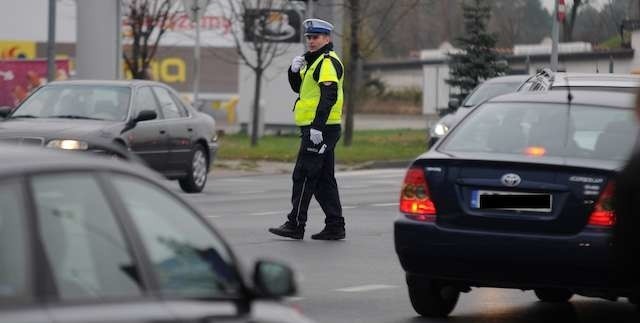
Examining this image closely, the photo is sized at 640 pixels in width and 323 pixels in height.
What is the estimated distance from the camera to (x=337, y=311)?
10.2m

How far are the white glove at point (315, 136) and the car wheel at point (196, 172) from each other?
6.54m

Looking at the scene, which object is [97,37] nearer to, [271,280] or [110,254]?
[271,280]

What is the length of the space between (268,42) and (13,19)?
27001mm

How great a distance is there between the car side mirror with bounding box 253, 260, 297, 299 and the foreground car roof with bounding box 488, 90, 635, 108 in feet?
16.2

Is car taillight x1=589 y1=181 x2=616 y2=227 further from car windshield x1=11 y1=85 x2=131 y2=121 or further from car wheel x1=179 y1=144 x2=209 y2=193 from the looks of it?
car wheel x1=179 y1=144 x2=209 y2=193

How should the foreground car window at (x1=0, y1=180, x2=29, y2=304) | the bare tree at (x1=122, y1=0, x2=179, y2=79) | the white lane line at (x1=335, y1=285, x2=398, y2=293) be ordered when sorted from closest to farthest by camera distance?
the foreground car window at (x1=0, y1=180, x2=29, y2=304) < the white lane line at (x1=335, y1=285, x2=398, y2=293) < the bare tree at (x1=122, y1=0, x2=179, y2=79)

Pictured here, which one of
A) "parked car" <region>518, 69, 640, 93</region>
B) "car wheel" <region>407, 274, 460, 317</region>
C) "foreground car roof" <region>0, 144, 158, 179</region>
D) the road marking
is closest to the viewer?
"foreground car roof" <region>0, 144, 158, 179</region>

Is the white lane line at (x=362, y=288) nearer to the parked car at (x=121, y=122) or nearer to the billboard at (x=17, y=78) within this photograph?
the parked car at (x=121, y=122)

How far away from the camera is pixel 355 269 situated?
40.8 ft

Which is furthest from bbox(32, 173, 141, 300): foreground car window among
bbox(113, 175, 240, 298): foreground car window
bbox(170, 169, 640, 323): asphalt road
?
bbox(170, 169, 640, 323): asphalt road

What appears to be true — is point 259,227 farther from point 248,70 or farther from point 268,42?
point 248,70

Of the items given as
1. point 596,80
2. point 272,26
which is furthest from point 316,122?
point 272,26

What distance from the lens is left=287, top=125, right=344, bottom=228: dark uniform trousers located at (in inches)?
556

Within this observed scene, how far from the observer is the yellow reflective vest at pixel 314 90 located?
14.1 m
